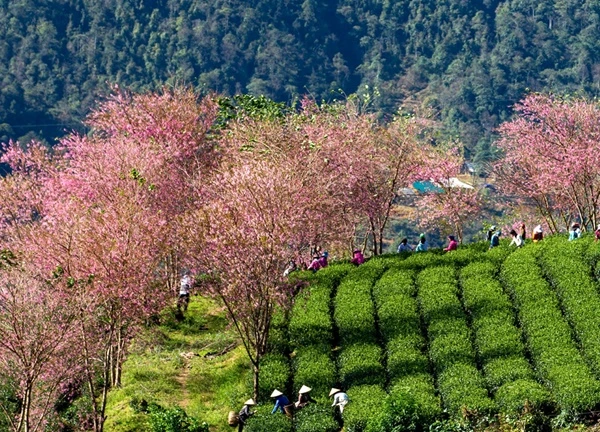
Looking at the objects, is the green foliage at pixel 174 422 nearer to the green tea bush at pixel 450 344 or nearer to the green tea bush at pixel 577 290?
the green tea bush at pixel 450 344

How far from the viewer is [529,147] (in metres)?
50.7

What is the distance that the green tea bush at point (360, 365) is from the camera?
32.2 m

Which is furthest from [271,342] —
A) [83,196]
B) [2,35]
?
[2,35]

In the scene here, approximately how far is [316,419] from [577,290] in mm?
12138

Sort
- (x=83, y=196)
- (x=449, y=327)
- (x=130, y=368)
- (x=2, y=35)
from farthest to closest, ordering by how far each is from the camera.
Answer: (x=2, y=35) < (x=83, y=196) < (x=130, y=368) < (x=449, y=327)

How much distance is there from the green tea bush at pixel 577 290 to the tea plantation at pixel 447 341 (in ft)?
0.19

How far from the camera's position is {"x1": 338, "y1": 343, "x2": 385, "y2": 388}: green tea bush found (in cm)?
3222

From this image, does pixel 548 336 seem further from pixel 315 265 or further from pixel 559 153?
pixel 559 153

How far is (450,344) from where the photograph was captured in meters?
33.6

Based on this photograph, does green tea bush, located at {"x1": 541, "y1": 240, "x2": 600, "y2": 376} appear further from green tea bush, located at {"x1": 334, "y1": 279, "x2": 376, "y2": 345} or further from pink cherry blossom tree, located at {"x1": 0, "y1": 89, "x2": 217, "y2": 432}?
pink cherry blossom tree, located at {"x1": 0, "y1": 89, "x2": 217, "y2": 432}

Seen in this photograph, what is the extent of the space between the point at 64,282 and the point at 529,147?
1099 inches

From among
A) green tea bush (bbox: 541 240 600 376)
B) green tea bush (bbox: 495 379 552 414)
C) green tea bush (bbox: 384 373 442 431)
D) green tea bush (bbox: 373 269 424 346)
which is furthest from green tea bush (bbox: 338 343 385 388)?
green tea bush (bbox: 541 240 600 376)

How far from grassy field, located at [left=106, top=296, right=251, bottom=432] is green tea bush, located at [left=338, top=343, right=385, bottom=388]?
3389mm

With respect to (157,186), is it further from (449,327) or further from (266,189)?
(449,327)
